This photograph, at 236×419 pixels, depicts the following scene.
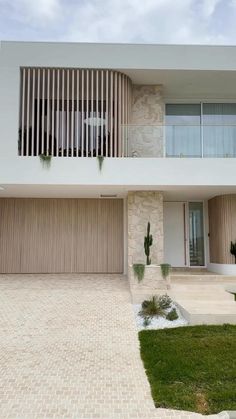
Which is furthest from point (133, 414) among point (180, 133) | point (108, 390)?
point (180, 133)

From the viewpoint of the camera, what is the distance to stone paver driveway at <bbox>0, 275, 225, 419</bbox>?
446cm

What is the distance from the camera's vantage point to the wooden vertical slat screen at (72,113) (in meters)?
12.1

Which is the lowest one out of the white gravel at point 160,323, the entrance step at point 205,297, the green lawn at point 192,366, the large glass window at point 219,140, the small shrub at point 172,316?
the green lawn at point 192,366

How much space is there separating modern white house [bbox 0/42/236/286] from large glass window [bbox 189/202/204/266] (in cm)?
99

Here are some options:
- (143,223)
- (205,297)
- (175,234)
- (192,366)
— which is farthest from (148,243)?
(192,366)

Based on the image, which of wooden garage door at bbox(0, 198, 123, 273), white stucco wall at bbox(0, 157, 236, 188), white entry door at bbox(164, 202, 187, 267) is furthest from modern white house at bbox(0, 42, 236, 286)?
white entry door at bbox(164, 202, 187, 267)

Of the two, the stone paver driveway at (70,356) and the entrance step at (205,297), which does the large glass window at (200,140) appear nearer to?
the entrance step at (205,297)

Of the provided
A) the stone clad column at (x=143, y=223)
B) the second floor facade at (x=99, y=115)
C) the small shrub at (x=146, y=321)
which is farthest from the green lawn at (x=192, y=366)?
the second floor facade at (x=99, y=115)

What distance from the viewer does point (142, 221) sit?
12.8 meters

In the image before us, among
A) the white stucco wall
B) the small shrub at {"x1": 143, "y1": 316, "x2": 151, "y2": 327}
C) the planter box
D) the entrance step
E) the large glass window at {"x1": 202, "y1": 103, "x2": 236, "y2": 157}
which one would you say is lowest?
the small shrub at {"x1": 143, "y1": 316, "x2": 151, "y2": 327}

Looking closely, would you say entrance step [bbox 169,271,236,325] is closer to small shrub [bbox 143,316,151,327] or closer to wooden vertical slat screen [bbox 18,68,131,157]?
small shrub [bbox 143,316,151,327]

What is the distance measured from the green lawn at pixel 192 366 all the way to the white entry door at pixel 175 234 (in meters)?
7.51

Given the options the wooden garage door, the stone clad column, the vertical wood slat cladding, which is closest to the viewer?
the stone clad column

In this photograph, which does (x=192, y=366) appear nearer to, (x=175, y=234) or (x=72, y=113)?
(x=72, y=113)
